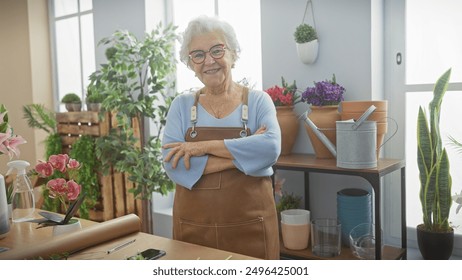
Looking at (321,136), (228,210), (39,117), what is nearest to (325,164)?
(321,136)

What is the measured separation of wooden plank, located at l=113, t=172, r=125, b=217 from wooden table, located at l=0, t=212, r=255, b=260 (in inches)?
65.5

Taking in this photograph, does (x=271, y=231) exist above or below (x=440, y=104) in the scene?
below

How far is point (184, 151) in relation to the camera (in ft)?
4.51

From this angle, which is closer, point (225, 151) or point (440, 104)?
point (225, 151)

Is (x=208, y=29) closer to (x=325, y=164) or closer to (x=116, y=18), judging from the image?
(x=325, y=164)

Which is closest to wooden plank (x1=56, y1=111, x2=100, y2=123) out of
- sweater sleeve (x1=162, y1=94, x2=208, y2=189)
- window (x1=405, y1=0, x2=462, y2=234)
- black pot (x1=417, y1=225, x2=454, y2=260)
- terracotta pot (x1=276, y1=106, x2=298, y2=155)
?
terracotta pot (x1=276, y1=106, x2=298, y2=155)

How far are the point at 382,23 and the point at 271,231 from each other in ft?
3.82

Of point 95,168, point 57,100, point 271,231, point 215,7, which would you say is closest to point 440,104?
point 271,231

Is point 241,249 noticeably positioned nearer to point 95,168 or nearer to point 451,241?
point 451,241

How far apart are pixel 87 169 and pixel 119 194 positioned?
0.27m

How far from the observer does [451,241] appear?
1885 millimetres

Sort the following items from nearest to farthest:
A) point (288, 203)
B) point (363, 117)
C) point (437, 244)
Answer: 1. point (363, 117)
2. point (437, 244)
3. point (288, 203)

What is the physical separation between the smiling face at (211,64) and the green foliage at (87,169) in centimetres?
170

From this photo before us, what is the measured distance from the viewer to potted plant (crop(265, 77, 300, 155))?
215 cm
